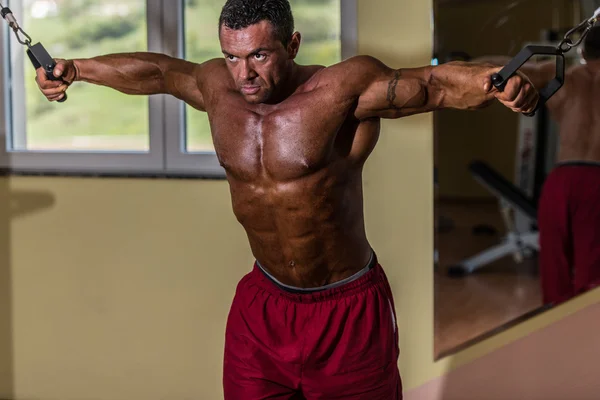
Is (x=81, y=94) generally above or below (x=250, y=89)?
above

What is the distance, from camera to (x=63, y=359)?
290 centimetres

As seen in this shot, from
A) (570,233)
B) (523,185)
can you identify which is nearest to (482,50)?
(523,185)

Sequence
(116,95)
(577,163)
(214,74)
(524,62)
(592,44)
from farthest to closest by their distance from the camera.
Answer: (577,163), (116,95), (592,44), (214,74), (524,62)

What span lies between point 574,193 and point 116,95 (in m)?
2.01

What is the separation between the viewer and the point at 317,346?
1785 mm

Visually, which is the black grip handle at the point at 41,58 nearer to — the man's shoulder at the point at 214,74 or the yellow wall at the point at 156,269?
the man's shoulder at the point at 214,74

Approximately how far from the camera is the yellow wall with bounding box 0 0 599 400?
2529 millimetres

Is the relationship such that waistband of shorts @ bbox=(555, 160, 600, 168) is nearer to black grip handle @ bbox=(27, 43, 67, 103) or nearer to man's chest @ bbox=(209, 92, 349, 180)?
man's chest @ bbox=(209, 92, 349, 180)

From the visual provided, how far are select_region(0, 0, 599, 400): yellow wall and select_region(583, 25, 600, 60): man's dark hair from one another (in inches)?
28.5

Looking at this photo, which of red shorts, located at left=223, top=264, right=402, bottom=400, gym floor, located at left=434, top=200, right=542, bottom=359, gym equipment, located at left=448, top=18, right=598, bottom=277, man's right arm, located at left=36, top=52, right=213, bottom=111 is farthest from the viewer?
gym equipment, located at left=448, top=18, right=598, bottom=277

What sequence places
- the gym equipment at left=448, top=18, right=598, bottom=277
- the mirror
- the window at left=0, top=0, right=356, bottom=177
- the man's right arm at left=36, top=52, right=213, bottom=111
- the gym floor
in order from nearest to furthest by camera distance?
the man's right arm at left=36, top=52, right=213, bottom=111, the window at left=0, top=0, right=356, bottom=177, the gym floor, the mirror, the gym equipment at left=448, top=18, right=598, bottom=277

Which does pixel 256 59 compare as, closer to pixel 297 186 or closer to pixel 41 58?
pixel 297 186

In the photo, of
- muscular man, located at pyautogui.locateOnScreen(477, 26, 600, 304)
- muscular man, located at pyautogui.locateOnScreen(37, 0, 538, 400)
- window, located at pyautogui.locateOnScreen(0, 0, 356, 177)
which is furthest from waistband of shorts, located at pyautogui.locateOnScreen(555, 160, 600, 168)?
muscular man, located at pyautogui.locateOnScreen(37, 0, 538, 400)

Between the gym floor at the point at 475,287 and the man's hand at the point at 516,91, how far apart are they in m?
1.13
